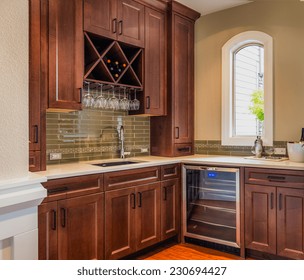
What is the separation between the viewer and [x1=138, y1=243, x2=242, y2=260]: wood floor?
9.67ft

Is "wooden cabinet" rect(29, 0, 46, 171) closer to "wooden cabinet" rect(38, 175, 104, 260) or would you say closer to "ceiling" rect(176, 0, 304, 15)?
"wooden cabinet" rect(38, 175, 104, 260)

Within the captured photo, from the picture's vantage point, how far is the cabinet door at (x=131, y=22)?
3.10m

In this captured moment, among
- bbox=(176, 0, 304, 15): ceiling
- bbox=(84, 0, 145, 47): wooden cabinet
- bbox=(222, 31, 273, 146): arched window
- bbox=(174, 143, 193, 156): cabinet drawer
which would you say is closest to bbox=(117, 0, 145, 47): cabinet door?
bbox=(84, 0, 145, 47): wooden cabinet

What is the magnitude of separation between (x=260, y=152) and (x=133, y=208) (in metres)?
1.60

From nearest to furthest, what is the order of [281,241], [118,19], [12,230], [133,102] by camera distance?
[12,230], [281,241], [118,19], [133,102]

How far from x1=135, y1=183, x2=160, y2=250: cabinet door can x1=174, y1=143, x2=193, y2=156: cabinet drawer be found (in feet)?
2.47

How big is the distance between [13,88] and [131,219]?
1.93 m

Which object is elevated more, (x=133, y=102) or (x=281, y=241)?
(x=133, y=102)

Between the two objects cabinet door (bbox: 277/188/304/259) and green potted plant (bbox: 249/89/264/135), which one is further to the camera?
green potted plant (bbox: 249/89/264/135)

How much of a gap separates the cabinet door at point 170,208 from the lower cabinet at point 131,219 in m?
0.08

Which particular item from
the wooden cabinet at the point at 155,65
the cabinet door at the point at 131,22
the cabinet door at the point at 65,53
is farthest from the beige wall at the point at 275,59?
the cabinet door at the point at 65,53

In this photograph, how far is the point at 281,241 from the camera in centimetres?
274
